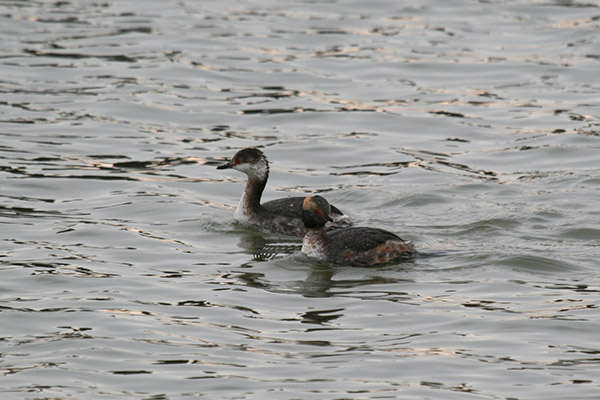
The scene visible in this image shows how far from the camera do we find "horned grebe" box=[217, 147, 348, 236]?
48.9 feet

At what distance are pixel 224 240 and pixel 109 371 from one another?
4.82 meters

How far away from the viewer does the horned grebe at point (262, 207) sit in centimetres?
1491

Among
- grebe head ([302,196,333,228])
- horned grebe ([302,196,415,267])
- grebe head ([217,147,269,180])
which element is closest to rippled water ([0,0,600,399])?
horned grebe ([302,196,415,267])

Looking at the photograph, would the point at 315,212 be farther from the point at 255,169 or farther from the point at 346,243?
the point at 255,169

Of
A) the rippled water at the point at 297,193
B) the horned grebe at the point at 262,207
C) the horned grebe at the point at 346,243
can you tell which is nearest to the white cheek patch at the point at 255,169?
the horned grebe at the point at 262,207

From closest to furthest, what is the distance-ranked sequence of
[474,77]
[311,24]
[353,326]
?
[353,326] < [474,77] < [311,24]

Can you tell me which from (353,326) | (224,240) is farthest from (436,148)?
(353,326)

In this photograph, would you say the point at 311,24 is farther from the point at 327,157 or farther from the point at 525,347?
the point at 525,347

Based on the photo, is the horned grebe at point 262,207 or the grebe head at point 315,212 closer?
the grebe head at point 315,212

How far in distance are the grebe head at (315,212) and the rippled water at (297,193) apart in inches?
19.0

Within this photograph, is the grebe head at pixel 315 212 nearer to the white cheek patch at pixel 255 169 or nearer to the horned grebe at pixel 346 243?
the horned grebe at pixel 346 243

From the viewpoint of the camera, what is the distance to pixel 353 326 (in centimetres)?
1099

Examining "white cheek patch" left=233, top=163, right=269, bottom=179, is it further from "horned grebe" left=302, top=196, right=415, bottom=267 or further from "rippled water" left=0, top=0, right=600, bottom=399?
"horned grebe" left=302, top=196, right=415, bottom=267

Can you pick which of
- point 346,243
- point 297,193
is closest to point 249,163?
point 297,193
